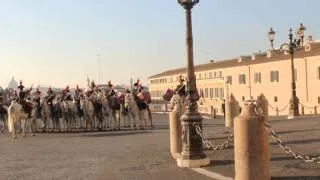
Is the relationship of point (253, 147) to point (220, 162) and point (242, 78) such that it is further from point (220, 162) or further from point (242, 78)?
point (242, 78)

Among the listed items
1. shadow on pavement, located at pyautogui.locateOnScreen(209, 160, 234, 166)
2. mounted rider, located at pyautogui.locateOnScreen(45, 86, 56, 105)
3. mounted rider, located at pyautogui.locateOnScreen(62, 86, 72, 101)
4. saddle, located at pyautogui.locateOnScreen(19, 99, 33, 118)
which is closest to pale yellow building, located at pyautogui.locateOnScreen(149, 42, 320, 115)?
mounted rider, located at pyautogui.locateOnScreen(62, 86, 72, 101)

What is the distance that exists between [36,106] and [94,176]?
20684 mm

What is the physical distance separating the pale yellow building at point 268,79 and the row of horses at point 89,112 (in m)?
26.9

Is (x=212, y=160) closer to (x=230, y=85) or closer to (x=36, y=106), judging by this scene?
(x=36, y=106)

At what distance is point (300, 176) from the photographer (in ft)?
39.6

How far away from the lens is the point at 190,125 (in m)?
15.6

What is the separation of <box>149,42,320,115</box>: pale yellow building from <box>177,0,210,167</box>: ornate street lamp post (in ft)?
148

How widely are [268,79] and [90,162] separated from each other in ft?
226

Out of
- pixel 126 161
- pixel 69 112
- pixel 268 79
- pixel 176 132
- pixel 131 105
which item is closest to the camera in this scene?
pixel 176 132

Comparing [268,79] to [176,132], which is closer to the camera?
[176,132]

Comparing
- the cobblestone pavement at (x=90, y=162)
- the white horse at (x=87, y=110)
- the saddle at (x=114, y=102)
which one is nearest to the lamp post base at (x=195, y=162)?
the cobblestone pavement at (x=90, y=162)

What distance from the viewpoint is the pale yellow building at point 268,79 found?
7388 cm

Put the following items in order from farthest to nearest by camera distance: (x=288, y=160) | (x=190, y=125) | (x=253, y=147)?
(x=190, y=125), (x=288, y=160), (x=253, y=147)

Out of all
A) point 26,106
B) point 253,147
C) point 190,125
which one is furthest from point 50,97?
point 253,147
